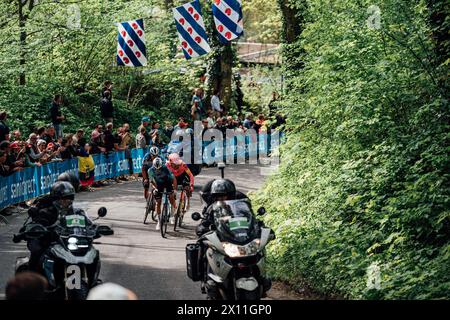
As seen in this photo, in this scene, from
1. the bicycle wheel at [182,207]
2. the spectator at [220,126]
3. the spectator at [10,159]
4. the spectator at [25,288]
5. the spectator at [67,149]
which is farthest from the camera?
the spectator at [220,126]

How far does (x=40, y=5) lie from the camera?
34094 millimetres

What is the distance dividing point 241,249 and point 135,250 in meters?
7.09

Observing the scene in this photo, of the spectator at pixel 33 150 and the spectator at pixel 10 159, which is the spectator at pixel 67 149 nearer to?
the spectator at pixel 33 150

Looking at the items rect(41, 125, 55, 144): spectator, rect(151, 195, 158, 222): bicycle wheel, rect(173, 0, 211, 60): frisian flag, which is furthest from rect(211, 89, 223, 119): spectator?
rect(151, 195, 158, 222): bicycle wheel

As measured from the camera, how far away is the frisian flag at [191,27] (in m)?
29.3

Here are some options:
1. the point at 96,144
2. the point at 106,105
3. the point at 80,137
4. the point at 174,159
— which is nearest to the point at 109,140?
the point at 96,144

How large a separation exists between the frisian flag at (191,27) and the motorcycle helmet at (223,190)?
54.2 feet

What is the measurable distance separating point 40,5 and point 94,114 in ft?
16.3

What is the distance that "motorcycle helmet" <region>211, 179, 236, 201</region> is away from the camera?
1352 cm

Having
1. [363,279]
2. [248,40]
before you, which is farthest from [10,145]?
[248,40]

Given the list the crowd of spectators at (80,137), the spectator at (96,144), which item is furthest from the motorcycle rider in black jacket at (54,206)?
the spectator at (96,144)

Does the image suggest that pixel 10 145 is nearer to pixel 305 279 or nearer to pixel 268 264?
pixel 268 264

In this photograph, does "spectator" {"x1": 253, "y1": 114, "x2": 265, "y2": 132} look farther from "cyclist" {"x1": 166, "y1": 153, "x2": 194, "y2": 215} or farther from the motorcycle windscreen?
the motorcycle windscreen

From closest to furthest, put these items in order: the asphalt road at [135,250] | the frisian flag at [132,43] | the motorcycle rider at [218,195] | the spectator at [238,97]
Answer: the motorcycle rider at [218,195]
the asphalt road at [135,250]
the frisian flag at [132,43]
the spectator at [238,97]
